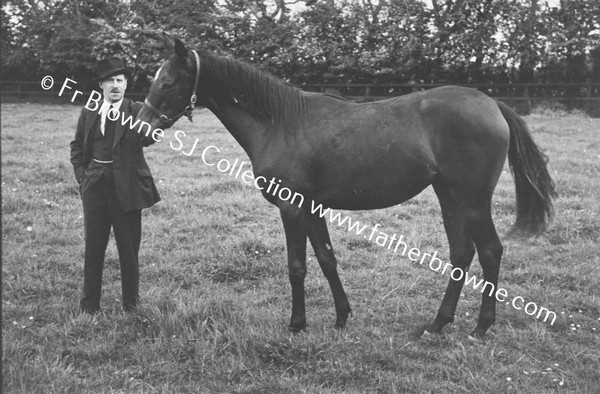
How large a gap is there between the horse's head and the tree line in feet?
49.1

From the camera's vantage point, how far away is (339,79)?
19922mm

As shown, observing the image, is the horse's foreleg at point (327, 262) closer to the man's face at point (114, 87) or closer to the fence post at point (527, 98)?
the man's face at point (114, 87)

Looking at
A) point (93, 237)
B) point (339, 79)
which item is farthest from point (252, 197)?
point (339, 79)

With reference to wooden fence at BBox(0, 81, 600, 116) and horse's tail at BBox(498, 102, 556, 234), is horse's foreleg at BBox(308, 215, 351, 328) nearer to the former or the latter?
horse's tail at BBox(498, 102, 556, 234)

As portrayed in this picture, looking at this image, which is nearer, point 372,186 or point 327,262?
point 372,186

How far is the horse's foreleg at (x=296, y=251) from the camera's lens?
3.75 meters

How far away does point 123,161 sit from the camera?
3996mm

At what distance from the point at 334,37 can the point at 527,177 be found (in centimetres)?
1745

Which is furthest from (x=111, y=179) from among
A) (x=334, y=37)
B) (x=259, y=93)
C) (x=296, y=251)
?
(x=334, y=37)

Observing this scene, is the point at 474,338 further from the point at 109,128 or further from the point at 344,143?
the point at 109,128

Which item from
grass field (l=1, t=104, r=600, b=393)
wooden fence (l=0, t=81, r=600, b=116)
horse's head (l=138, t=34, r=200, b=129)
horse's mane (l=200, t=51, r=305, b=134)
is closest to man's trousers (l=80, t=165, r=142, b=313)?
grass field (l=1, t=104, r=600, b=393)

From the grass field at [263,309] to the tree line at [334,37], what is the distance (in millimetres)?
12159

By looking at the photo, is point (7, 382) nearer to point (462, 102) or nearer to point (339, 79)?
point (462, 102)

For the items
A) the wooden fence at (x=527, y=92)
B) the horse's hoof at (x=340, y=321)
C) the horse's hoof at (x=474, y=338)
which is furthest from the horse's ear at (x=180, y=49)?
the wooden fence at (x=527, y=92)
